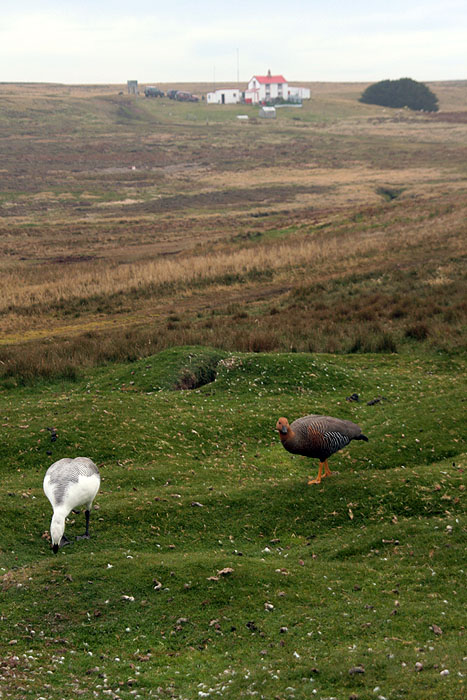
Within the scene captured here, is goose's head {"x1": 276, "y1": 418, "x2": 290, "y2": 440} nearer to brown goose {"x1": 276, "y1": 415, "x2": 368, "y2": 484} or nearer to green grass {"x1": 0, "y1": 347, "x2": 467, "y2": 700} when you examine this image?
brown goose {"x1": 276, "y1": 415, "x2": 368, "y2": 484}

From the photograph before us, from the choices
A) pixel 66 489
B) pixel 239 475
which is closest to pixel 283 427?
pixel 239 475

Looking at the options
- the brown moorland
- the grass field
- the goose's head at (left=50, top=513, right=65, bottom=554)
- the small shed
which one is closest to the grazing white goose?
the goose's head at (left=50, top=513, right=65, bottom=554)

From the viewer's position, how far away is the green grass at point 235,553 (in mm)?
8602

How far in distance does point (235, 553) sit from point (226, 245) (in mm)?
51951

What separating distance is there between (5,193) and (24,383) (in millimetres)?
91745

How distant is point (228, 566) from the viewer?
1125 cm

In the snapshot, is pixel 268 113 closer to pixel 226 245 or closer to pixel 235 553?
pixel 226 245

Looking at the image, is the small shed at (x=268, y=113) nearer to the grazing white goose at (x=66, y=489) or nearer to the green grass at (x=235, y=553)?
the green grass at (x=235, y=553)

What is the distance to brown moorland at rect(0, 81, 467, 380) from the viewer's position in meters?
31.4

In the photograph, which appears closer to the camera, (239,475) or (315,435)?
(315,435)

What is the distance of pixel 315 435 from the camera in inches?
538

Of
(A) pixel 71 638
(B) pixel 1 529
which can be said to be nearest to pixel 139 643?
(A) pixel 71 638

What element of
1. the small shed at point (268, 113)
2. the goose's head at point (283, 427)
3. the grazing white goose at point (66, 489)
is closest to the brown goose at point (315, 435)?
the goose's head at point (283, 427)

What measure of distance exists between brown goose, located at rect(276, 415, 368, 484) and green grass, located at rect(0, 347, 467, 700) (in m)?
1.04
